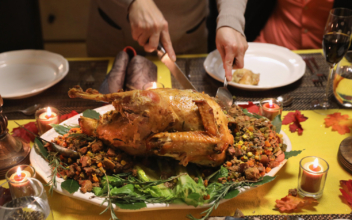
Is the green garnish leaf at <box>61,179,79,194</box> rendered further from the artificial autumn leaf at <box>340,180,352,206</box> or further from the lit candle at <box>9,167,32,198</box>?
the artificial autumn leaf at <box>340,180,352,206</box>

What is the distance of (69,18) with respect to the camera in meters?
5.24

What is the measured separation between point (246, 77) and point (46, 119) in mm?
1449

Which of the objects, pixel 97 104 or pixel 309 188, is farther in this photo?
pixel 97 104

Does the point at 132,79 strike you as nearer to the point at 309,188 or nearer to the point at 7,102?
the point at 7,102

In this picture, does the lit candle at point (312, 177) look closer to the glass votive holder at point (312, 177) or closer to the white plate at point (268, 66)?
the glass votive holder at point (312, 177)

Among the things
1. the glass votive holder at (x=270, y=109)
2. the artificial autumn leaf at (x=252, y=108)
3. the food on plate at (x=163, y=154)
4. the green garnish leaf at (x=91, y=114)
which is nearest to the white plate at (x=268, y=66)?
the artificial autumn leaf at (x=252, y=108)

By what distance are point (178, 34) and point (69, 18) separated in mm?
3001

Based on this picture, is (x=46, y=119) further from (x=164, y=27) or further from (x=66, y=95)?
(x=164, y=27)

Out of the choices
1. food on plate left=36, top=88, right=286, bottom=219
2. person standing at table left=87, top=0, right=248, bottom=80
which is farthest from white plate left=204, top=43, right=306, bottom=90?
food on plate left=36, top=88, right=286, bottom=219

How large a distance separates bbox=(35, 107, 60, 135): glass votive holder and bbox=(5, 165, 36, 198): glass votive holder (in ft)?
1.57

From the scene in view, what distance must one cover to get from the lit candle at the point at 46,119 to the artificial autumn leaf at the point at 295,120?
4.90 ft

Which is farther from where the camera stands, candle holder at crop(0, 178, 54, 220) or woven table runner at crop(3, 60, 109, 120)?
woven table runner at crop(3, 60, 109, 120)

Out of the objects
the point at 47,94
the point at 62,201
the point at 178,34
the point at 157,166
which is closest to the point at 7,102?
the point at 47,94

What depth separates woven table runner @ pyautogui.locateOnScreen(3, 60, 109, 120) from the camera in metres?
2.26
